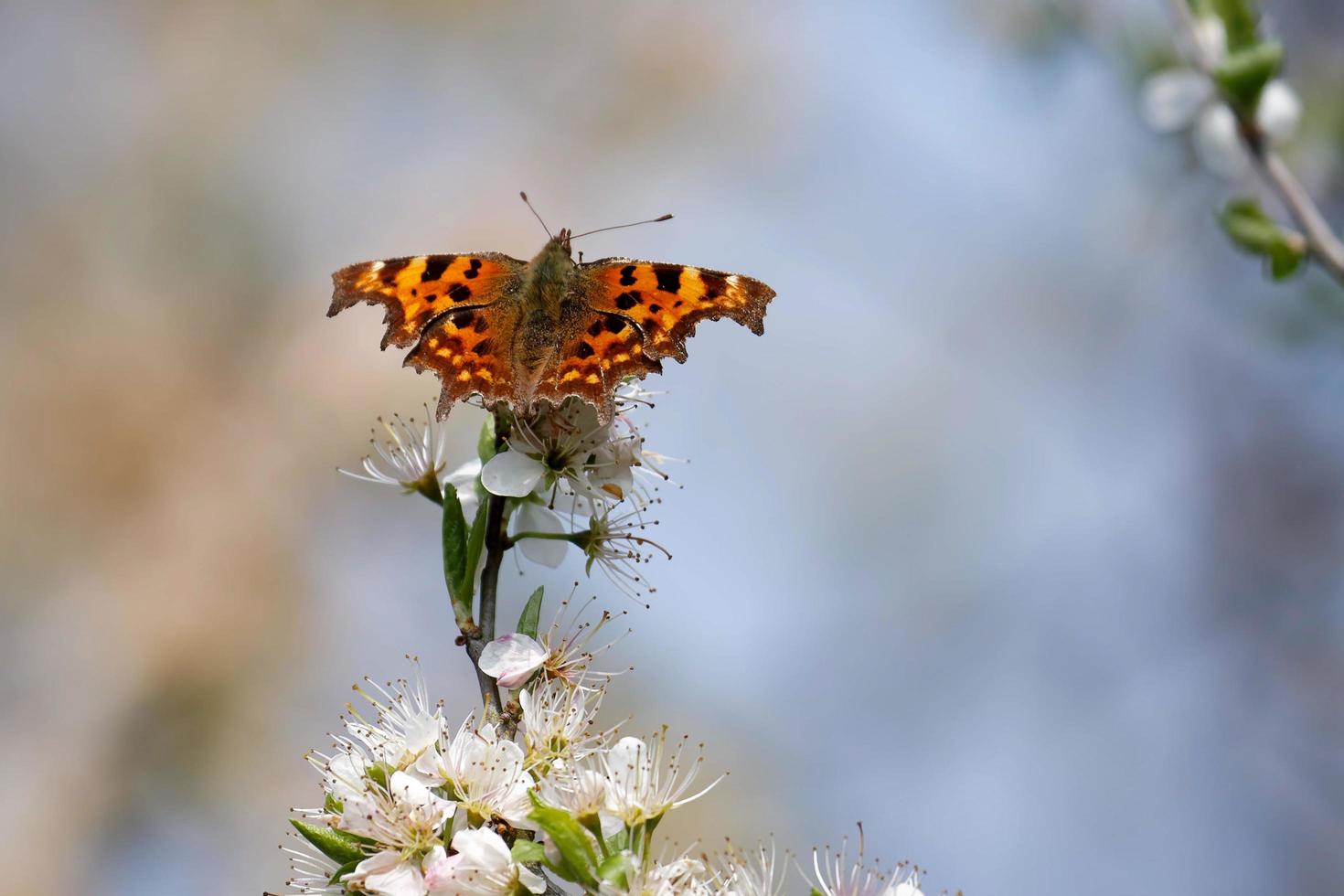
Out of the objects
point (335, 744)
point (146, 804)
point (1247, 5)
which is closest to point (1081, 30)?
point (1247, 5)

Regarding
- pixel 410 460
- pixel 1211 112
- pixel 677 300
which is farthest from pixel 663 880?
pixel 1211 112

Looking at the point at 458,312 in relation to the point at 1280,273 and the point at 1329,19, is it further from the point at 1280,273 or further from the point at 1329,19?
the point at 1329,19

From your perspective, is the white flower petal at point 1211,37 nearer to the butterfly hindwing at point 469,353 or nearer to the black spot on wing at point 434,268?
the butterfly hindwing at point 469,353

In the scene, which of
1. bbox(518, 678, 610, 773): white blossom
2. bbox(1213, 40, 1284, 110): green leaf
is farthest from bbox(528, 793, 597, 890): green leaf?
bbox(1213, 40, 1284, 110): green leaf

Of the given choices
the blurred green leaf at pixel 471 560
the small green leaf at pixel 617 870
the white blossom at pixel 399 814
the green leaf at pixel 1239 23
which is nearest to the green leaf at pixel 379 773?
the white blossom at pixel 399 814

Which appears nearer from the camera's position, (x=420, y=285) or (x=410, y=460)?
(x=410, y=460)

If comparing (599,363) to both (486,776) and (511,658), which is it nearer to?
(511,658)

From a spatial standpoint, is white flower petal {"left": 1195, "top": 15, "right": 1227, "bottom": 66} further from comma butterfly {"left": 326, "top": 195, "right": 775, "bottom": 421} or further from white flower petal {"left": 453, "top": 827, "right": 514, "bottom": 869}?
white flower petal {"left": 453, "top": 827, "right": 514, "bottom": 869}
